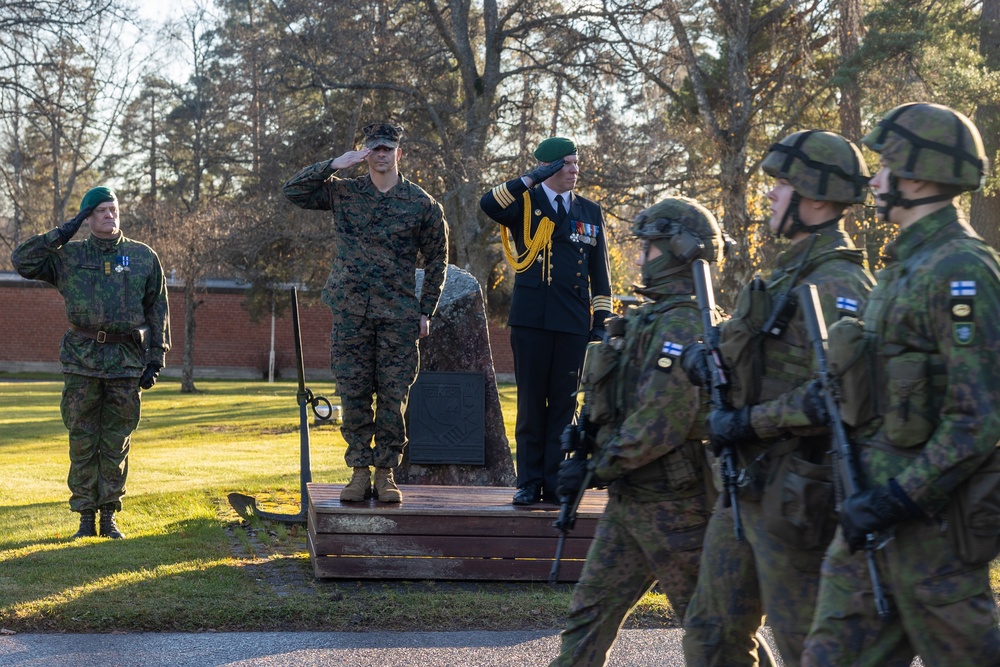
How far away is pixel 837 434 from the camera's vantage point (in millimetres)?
3346

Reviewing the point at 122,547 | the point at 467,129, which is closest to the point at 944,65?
the point at 467,129

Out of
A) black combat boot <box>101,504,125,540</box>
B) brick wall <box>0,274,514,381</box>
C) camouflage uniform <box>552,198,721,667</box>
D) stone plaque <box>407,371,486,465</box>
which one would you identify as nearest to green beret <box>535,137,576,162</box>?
camouflage uniform <box>552,198,721,667</box>

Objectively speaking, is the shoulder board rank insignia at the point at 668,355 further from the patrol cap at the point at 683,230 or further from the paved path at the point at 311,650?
the paved path at the point at 311,650

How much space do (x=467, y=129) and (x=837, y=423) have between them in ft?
77.5

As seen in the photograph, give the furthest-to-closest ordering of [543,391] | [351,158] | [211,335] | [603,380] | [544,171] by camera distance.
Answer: [211,335] → [543,391] → [544,171] → [351,158] → [603,380]

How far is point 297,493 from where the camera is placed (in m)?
11.9

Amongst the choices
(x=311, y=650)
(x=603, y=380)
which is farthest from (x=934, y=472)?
(x=311, y=650)

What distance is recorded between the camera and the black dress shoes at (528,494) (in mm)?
7320

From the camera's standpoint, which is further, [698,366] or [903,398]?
[698,366]

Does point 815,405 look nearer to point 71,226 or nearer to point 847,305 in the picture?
point 847,305

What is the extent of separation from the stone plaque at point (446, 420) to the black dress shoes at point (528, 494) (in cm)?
204

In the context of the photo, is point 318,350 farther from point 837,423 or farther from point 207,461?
point 837,423

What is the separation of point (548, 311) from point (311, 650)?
2.59 meters

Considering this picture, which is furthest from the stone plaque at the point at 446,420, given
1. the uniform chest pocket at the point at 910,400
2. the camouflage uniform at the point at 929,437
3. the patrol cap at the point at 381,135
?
the uniform chest pocket at the point at 910,400
